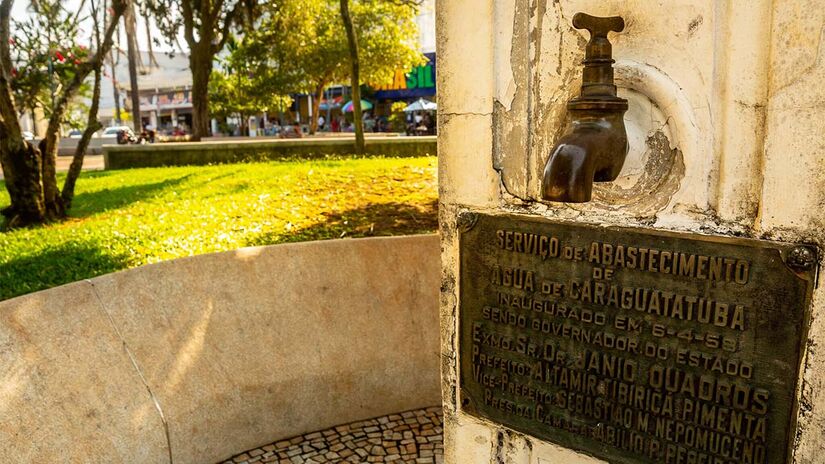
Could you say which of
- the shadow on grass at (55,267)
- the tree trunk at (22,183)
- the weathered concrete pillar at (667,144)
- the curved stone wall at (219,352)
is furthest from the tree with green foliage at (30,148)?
the weathered concrete pillar at (667,144)

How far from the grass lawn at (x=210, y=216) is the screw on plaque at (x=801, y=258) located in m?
4.72

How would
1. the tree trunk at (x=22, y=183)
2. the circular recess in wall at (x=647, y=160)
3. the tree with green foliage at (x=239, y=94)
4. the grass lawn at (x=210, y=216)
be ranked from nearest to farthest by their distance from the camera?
the circular recess in wall at (x=647, y=160) → the grass lawn at (x=210, y=216) → the tree trunk at (x=22, y=183) → the tree with green foliage at (x=239, y=94)

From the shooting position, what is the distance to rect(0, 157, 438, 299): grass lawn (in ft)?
18.2

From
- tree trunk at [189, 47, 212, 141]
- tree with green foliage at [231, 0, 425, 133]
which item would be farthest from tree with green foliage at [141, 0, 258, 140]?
tree with green foliage at [231, 0, 425, 133]

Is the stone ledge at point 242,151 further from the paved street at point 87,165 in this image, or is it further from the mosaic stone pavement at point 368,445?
the mosaic stone pavement at point 368,445

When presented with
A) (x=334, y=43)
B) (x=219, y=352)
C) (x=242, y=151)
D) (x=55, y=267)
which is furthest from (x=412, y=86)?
(x=219, y=352)

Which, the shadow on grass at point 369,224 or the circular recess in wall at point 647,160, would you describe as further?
the shadow on grass at point 369,224

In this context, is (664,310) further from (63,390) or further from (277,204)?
(277,204)

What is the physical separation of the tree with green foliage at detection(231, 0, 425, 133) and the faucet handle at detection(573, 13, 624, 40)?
20.1 m

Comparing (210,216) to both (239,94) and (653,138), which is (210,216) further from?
(239,94)

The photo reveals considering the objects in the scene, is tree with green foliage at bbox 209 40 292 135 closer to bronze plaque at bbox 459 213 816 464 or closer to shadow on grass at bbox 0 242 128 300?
shadow on grass at bbox 0 242 128 300

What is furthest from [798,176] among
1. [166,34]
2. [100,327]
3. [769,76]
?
[166,34]

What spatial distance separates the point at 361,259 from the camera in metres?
4.32

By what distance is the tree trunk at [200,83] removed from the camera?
16266 mm
